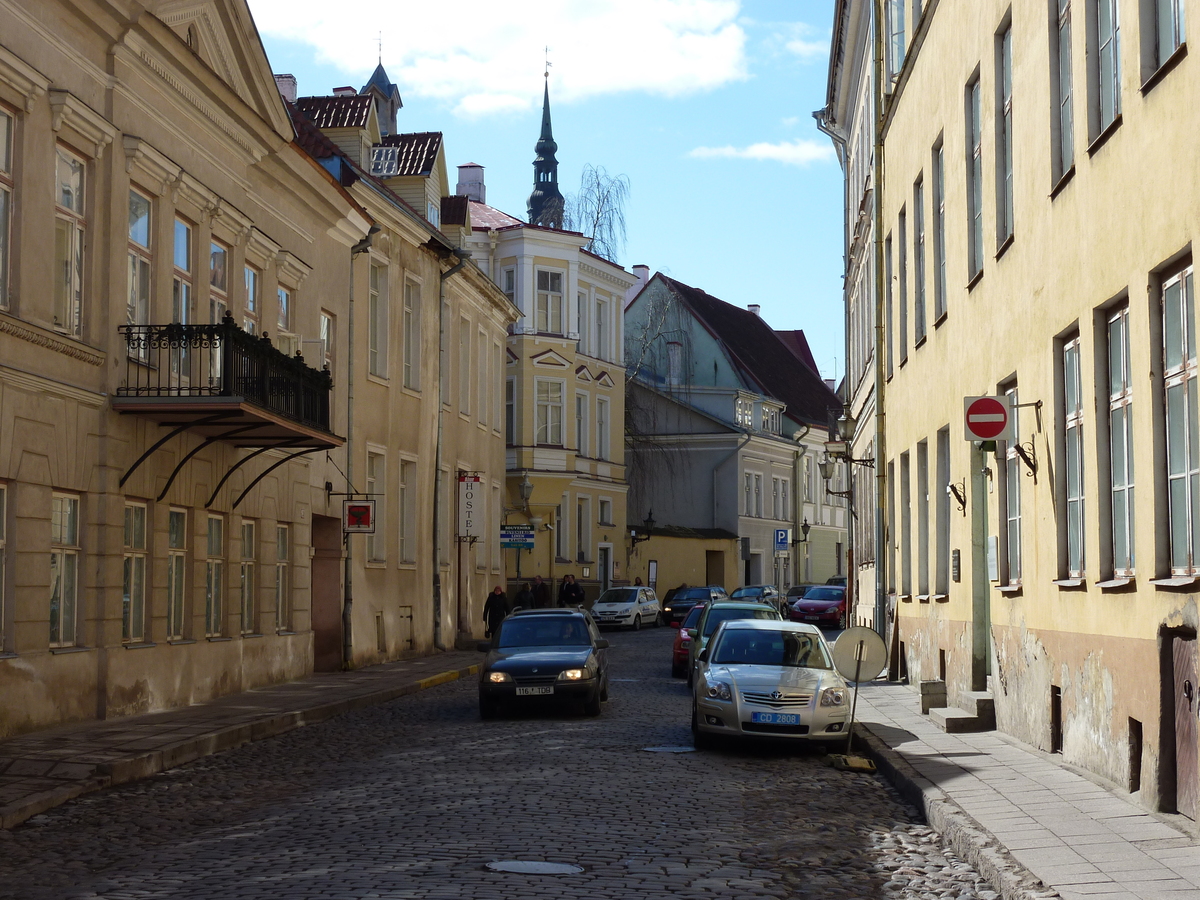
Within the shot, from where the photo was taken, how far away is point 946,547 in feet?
Answer: 68.0

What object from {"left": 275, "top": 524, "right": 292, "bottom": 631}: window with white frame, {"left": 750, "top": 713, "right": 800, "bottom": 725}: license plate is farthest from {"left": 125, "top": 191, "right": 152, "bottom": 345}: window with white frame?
{"left": 750, "top": 713, "right": 800, "bottom": 725}: license plate

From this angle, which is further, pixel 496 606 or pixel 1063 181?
pixel 496 606

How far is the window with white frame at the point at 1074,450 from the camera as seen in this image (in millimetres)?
13078

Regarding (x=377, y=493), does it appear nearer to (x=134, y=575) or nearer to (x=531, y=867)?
(x=134, y=575)

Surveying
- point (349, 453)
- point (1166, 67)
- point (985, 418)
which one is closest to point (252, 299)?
point (349, 453)

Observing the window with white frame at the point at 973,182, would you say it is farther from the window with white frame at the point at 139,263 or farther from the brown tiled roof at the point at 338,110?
the brown tiled roof at the point at 338,110

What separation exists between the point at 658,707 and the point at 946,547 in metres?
4.61

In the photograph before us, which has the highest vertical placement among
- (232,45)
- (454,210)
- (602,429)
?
(454,210)

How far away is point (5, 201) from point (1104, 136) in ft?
34.8

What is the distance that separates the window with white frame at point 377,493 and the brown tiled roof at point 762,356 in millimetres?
36993

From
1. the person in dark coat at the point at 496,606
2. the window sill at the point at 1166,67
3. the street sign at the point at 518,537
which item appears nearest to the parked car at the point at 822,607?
the street sign at the point at 518,537

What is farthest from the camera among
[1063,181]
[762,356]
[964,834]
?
[762,356]

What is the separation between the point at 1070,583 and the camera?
13.0 m

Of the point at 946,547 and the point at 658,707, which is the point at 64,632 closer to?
the point at 658,707
